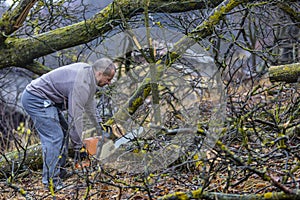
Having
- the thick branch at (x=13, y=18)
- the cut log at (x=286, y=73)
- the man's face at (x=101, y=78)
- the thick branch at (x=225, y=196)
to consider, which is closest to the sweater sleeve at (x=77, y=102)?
the man's face at (x=101, y=78)

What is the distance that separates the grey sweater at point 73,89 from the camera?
4824 mm

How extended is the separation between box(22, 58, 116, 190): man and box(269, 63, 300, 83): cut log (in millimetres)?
1905

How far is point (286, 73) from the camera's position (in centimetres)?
357

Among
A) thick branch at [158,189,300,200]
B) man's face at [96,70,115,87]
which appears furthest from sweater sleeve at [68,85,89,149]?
thick branch at [158,189,300,200]

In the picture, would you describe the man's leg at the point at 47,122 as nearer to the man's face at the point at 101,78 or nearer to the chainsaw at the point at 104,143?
the chainsaw at the point at 104,143

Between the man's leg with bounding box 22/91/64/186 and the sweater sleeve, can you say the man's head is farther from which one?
the man's leg with bounding box 22/91/64/186

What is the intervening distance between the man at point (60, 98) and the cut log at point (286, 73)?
1.90 metres

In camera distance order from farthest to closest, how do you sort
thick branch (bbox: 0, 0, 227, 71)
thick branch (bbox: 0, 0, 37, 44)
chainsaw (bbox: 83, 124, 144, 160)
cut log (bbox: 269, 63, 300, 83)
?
thick branch (bbox: 0, 0, 37, 44), thick branch (bbox: 0, 0, 227, 71), chainsaw (bbox: 83, 124, 144, 160), cut log (bbox: 269, 63, 300, 83)

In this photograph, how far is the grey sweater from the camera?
15.8ft

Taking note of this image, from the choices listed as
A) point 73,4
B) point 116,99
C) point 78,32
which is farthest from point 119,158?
point 73,4

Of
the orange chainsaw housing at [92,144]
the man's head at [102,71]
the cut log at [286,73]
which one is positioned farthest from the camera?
the orange chainsaw housing at [92,144]

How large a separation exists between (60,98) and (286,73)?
2.67 m

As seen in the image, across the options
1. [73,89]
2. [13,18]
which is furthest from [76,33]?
A: [73,89]

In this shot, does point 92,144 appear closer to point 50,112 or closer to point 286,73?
point 50,112
